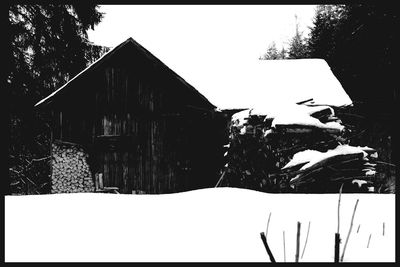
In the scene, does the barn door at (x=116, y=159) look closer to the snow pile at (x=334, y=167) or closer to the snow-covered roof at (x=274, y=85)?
the snow-covered roof at (x=274, y=85)

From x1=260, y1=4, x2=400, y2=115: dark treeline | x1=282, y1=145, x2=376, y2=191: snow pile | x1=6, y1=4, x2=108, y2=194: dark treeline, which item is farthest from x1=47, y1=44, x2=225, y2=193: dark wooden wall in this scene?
x1=260, y1=4, x2=400, y2=115: dark treeline

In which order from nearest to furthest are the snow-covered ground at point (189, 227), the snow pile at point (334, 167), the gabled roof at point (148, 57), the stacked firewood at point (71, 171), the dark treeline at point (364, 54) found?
the snow-covered ground at point (189, 227) → the snow pile at point (334, 167) → the gabled roof at point (148, 57) → the stacked firewood at point (71, 171) → the dark treeline at point (364, 54)

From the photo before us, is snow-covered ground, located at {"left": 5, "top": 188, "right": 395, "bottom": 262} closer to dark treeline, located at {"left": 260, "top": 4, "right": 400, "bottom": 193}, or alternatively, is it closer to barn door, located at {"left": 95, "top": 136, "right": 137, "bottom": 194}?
barn door, located at {"left": 95, "top": 136, "right": 137, "bottom": 194}

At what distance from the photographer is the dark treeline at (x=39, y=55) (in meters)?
14.7

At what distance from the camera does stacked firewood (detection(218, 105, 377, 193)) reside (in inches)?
364

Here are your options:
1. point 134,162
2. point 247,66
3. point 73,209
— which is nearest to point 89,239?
point 73,209

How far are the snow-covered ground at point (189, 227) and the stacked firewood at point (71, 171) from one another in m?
11.0

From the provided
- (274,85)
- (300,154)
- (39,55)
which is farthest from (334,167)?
(39,55)

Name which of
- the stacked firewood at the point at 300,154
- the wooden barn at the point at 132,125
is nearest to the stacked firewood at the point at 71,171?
the wooden barn at the point at 132,125

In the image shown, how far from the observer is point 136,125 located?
50.0 feet

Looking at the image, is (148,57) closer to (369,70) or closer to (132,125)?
(132,125)

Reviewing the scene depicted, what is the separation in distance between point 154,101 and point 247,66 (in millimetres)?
6001

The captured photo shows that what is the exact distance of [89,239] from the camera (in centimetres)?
318

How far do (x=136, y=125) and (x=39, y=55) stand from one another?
462cm
